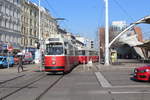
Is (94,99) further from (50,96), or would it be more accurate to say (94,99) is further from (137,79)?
(137,79)

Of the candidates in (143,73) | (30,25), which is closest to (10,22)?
(30,25)

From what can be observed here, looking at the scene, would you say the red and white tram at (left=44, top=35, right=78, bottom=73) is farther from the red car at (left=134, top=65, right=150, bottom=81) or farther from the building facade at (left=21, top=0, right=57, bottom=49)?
the building facade at (left=21, top=0, right=57, bottom=49)

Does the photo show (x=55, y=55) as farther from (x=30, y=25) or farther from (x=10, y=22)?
(x=30, y=25)

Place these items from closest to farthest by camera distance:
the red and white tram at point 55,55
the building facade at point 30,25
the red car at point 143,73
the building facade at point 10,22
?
1. the red car at point 143,73
2. the red and white tram at point 55,55
3. the building facade at point 10,22
4. the building facade at point 30,25

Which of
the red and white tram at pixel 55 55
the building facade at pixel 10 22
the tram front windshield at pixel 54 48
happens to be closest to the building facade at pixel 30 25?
the building facade at pixel 10 22

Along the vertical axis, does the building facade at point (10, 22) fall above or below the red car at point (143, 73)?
above

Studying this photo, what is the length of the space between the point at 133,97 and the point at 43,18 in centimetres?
7616

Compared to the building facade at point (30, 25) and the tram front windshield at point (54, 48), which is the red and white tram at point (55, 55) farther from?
the building facade at point (30, 25)

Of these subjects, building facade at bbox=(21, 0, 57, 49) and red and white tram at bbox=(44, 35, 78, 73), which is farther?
Result: building facade at bbox=(21, 0, 57, 49)

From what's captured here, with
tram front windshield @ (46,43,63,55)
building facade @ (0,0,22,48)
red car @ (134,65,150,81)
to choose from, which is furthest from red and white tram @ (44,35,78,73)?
building facade @ (0,0,22,48)

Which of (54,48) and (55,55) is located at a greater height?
(54,48)

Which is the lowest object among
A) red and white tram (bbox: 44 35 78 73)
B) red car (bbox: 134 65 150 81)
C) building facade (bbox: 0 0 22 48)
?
red car (bbox: 134 65 150 81)

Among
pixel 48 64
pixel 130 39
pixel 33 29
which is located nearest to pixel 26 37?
pixel 33 29

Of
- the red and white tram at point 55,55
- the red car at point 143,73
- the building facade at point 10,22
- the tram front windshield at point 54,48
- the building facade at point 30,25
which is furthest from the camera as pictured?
the building facade at point 30,25
